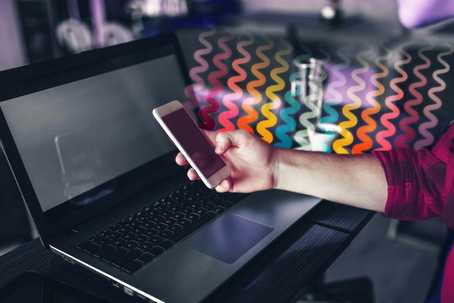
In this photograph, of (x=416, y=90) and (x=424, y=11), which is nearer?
(x=424, y=11)

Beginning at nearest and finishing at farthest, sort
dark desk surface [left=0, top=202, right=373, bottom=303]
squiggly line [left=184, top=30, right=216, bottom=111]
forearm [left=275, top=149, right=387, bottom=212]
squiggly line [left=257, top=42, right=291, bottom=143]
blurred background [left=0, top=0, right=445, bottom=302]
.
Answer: dark desk surface [left=0, top=202, right=373, bottom=303], forearm [left=275, top=149, right=387, bottom=212], squiggly line [left=257, top=42, right=291, bottom=143], squiggly line [left=184, top=30, right=216, bottom=111], blurred background [left=0, top=0, right=445, bottom=302]

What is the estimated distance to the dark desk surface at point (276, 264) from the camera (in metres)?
0.72

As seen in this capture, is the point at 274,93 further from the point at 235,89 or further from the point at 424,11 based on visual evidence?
the point at 424,11

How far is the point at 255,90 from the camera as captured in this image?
1550mm

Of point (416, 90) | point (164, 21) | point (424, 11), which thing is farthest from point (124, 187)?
point (164, 21)

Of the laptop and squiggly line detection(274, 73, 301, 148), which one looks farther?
squiggly line detection(274, 73, 301, 148)

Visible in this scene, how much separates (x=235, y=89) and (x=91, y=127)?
31.9 inches

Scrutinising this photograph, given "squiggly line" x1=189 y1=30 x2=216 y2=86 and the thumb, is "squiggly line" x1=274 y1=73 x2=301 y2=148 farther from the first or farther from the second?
"squiggly line" x1=189 y1=30 x2=216 y2=86

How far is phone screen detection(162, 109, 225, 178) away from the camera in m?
0.85

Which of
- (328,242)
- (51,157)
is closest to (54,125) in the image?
(51,157)

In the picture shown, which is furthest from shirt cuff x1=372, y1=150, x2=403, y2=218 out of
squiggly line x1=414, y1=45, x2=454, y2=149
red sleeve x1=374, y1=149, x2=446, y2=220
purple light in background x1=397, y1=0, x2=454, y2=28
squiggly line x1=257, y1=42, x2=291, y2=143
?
squiggly line x1=414, y1=45, x2=454, y2=149

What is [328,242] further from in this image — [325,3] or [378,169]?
[325,3]

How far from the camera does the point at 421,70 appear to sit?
2143 millimetres

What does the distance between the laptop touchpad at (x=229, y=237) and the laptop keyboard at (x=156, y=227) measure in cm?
2
